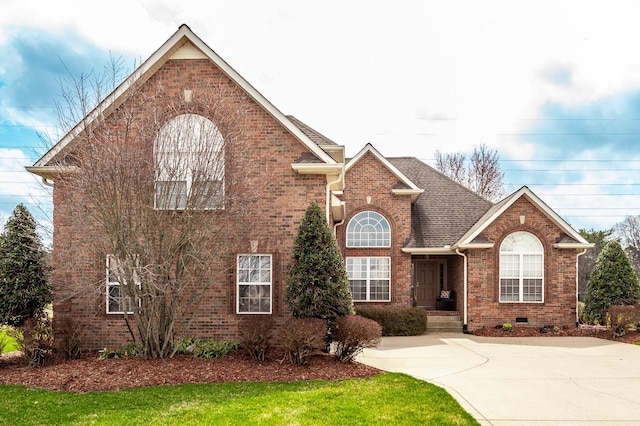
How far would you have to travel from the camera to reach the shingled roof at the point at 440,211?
20.0 metres

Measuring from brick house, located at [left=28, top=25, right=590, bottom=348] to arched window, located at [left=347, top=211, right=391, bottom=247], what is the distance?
41 mm

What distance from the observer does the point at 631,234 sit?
50781mm

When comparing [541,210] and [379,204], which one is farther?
[379,204]

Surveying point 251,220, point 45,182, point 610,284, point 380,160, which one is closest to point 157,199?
point 251,220

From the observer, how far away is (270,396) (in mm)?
7918

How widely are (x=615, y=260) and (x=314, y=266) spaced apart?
1234 centimetres

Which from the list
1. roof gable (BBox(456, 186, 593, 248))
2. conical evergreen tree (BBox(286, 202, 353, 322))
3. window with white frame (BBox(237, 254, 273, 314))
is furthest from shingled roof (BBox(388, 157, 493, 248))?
conical evergreen tree (BBox(286, 202, 353, 322))

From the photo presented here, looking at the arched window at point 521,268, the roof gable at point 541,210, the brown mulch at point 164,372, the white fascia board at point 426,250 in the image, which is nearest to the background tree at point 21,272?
the brown mulch at point 164,372

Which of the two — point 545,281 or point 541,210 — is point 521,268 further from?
point 541,210

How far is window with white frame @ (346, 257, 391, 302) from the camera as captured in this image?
19.6 metres

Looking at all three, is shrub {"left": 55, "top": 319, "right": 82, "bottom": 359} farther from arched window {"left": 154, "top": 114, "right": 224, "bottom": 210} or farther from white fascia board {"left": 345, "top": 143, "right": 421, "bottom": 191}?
white fascia board {"left": 345, "top": 143, "right": 421, "bottom": 191}

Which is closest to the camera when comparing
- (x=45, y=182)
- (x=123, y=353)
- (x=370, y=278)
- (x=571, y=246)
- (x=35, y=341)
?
(x=35, y=341)

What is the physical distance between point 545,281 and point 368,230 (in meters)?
6.85

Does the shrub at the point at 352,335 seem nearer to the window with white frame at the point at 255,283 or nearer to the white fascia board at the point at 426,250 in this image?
Answer: the window with white frame at the point at 255,283
